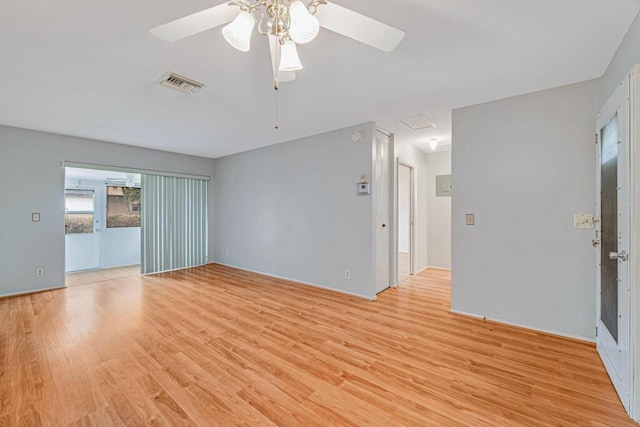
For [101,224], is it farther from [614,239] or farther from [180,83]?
[614,239]

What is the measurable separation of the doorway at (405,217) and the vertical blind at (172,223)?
14.5 ft

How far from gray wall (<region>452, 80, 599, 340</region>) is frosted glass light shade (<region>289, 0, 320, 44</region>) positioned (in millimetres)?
2603

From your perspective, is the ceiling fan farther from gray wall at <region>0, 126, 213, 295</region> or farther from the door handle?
gray wall at <region>0, 126, 213, 295</region>

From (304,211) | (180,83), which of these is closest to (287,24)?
(180,83)

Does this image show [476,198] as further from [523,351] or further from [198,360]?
[198,360]

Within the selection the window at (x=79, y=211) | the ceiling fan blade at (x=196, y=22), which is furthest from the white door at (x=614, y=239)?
the window at (x=79, y=211)

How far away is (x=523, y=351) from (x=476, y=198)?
1577 mm

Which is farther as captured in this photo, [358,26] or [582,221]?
[582,221]

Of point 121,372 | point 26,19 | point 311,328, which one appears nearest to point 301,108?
point 26,19

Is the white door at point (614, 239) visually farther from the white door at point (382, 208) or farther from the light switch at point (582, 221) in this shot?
the white door at point (382, 208)

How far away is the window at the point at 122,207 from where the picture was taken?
20.7 ft

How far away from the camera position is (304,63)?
2252mm

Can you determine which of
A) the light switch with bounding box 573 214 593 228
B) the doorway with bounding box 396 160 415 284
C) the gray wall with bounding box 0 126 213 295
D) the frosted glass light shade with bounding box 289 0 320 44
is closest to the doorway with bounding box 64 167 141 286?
the gray wall with bounding box 0 126 213 295

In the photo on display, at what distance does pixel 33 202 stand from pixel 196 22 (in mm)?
4742
